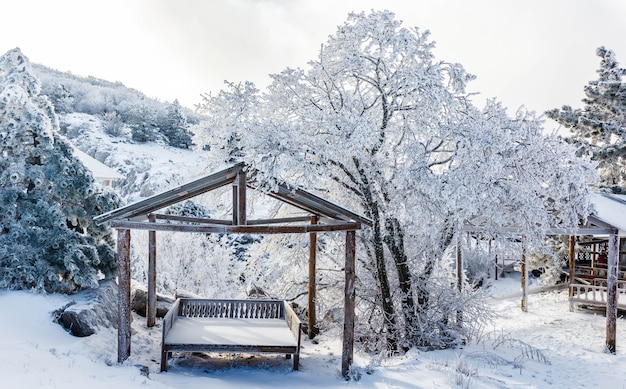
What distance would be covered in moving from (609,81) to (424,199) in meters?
16.2

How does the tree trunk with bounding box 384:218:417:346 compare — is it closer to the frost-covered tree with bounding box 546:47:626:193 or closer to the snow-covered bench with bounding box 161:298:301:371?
the snow-covered bench with bounding box 161:298:301:371

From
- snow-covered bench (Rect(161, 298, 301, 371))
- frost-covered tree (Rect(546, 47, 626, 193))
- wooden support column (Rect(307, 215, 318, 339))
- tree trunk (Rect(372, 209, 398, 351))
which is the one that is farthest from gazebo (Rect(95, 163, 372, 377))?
frost-covered tree (Rect(546, 47, 626, 193))

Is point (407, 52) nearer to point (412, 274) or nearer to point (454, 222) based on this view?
point (454, 222)

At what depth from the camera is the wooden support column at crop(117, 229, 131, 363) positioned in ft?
25.4

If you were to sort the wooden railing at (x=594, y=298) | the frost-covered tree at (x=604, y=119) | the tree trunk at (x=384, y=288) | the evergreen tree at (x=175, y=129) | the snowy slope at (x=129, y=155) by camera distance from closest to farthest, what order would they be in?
the tree trunk at (x=384, y=288)
the wooden railing at (x=594, y=298)
the frost-covered tree at (x=604, y=119)
the snowy slope at (x=129, y=155)
the evergreen tree at (x=175, y=129)

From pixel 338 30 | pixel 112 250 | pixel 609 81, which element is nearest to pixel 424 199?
pixel 338 30

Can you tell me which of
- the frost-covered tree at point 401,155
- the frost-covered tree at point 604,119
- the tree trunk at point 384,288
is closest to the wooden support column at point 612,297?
the frost-covered tree at point 401,155

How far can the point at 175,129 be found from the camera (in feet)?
147

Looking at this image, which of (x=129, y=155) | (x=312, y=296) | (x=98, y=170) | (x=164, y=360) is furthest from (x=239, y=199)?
(x=129, y=155)

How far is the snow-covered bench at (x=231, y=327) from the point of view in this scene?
8039 millimetres

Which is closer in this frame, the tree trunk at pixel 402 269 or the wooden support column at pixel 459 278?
the tree trunk at pixel 402 269

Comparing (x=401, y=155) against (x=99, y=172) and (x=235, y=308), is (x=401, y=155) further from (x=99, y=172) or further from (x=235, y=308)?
(x=99, y=172)

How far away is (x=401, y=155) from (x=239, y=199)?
3.38m

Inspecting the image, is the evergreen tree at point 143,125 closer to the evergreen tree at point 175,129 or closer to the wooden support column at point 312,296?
the evergreen tree at point 175,129
